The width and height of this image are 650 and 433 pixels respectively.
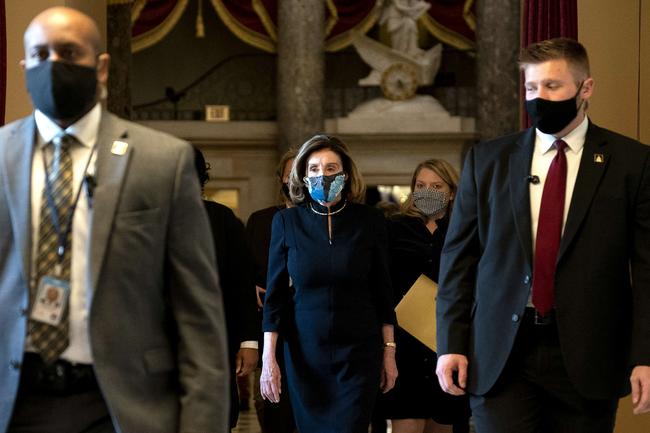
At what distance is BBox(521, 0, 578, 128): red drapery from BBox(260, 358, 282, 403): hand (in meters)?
2.14

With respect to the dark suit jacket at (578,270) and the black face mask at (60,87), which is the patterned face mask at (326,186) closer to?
the dark suit jacket at (578,270)

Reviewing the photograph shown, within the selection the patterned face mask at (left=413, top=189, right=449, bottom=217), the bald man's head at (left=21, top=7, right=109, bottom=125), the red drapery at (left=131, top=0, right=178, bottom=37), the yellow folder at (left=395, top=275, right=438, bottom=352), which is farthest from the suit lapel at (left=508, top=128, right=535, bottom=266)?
the red drapery at (left=131, top=0, right=178, bottom=37)

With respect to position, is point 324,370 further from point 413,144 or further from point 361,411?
point 413,144

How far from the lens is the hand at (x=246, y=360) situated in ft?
19.5

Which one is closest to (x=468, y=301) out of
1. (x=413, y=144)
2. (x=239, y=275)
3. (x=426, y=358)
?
(x=239, y=275)

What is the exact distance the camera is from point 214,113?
17234mm

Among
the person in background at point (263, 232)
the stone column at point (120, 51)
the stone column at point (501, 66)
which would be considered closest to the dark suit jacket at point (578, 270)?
the person in background at point (263, 232)

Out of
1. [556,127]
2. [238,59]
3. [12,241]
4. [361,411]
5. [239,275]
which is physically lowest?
[361,411]

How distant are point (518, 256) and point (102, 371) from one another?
71.3 inches

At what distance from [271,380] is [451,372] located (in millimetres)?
1840

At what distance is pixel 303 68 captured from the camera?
50.2 feet

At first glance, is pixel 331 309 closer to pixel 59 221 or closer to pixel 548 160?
pixel 548 160

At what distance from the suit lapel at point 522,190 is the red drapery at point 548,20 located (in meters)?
2.69

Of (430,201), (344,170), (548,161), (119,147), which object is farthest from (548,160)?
(430,201)
